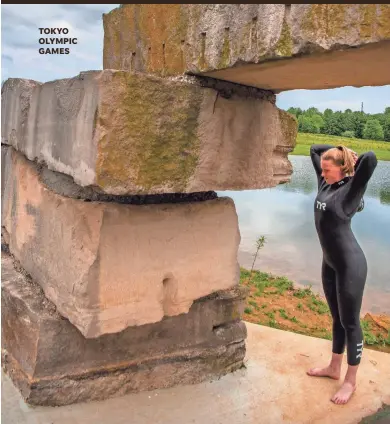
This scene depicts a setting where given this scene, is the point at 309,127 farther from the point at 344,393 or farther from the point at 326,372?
the point at 344,393

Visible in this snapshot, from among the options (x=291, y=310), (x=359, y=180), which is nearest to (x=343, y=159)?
(x=359, y=180)

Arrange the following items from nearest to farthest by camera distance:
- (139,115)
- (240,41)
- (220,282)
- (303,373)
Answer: (240,41) → (139,115) → (220,282) → (303,373)

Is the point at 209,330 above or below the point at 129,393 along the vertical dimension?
above

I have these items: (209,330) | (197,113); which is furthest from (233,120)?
(209,330)

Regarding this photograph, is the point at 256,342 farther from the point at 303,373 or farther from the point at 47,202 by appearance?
the point at 47,202

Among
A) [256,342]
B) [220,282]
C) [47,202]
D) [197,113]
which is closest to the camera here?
[197,113]

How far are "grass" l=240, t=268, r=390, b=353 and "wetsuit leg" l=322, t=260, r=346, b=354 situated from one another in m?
1.76

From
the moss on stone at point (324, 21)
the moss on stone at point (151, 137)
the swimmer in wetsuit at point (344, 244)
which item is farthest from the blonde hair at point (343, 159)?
the moss on stone at point (324, 21)

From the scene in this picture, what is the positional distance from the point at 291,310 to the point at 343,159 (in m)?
3.02

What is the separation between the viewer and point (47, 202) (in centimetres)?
218

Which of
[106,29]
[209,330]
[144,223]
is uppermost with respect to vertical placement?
[106,29]

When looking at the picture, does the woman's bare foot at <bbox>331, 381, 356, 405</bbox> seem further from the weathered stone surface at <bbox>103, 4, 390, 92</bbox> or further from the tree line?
the tree line

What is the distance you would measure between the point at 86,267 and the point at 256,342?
1596mm

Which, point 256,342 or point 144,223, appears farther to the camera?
point 256,342
